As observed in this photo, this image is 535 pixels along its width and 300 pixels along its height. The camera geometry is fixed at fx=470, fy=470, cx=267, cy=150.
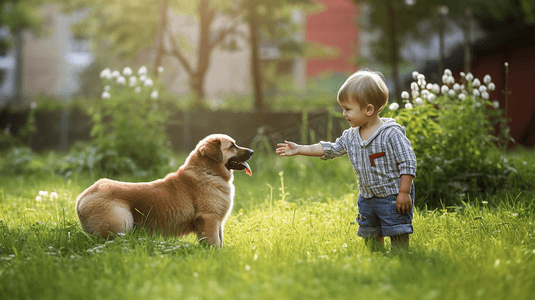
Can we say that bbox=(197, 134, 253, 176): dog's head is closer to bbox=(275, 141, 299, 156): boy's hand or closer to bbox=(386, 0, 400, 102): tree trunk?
bbox=(275, 141, 299, 156): boy's hand

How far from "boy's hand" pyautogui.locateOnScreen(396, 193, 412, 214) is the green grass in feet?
0.89

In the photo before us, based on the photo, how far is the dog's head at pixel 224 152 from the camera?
388 centimetres

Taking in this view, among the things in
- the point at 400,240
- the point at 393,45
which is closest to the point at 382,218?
the point at 400,240

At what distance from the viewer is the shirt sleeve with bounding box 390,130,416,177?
3285mm

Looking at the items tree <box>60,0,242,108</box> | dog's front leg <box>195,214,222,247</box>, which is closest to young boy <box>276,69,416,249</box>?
dog's front leg <box>195,214,222,247</box>

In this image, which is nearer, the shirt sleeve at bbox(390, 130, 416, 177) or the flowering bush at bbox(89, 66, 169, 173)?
the shirt sleeve at bbox(390, 130, 416, 177)

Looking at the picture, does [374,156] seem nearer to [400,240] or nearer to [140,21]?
[400,240]

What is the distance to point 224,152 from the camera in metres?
3.94

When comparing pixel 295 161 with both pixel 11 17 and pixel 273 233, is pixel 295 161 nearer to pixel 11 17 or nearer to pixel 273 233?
pixel 273 233

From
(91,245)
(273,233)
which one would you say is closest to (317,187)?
(273,233)

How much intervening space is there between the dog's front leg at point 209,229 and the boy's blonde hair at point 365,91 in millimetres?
1362

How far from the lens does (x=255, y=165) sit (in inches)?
291

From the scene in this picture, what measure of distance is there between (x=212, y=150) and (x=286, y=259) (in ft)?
3.98

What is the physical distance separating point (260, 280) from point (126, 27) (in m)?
13.4
